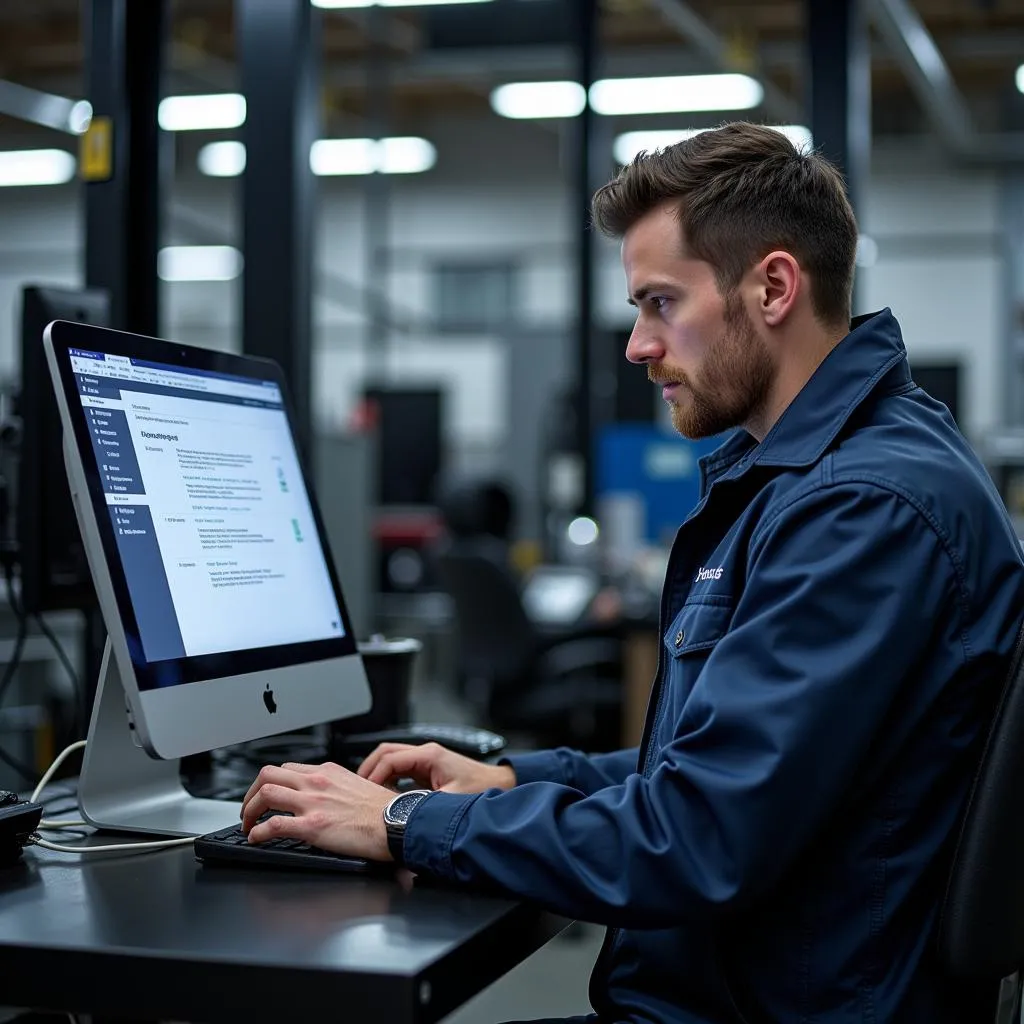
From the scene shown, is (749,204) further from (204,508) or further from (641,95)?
(641,95)

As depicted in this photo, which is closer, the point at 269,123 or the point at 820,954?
the point at 820,954

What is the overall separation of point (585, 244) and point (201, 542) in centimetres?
462

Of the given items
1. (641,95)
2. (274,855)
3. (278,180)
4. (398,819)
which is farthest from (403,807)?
(641,95)

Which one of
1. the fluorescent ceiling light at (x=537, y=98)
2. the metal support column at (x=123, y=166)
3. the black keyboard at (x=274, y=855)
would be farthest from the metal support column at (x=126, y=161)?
the fluorescent ceiling light at (x=537, y=98)

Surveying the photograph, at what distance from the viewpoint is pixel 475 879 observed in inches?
41.4

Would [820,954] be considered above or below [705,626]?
below

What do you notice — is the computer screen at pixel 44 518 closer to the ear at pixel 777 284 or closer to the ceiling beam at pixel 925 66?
the ear at pixel 777 284

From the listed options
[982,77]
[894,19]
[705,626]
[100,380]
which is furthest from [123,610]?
[982,77]

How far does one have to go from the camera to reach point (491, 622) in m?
4.65

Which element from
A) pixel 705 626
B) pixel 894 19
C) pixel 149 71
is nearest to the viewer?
pixel 705 626

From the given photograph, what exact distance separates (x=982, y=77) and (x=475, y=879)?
33.1ft

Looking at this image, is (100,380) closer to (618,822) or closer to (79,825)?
(79,825)

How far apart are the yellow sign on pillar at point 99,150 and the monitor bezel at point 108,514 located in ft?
2.91

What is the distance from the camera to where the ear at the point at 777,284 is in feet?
3.93
